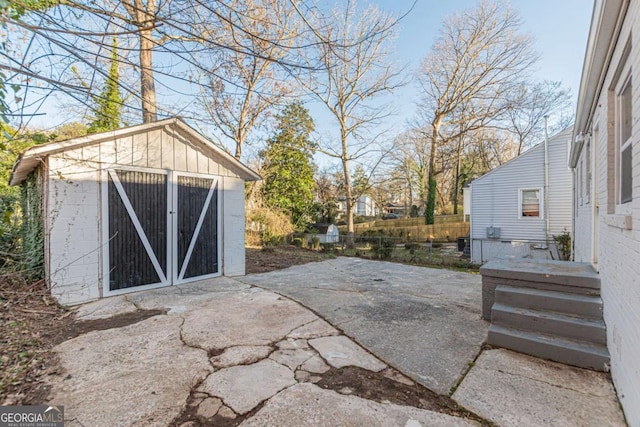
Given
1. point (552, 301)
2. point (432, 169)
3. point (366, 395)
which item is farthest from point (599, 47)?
point (432, 169)

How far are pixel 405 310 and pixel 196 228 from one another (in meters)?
4.16

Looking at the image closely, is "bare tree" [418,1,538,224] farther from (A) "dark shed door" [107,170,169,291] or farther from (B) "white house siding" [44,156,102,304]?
(B) "white house siding" [44,156,102,304]

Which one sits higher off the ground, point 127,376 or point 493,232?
point 493,232

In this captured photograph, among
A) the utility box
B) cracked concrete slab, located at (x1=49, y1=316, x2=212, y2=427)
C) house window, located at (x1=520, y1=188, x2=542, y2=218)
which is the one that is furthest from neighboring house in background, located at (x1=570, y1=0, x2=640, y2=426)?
the utility box

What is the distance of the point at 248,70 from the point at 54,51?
828 centimetres

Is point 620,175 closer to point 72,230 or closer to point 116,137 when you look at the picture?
point 116,137

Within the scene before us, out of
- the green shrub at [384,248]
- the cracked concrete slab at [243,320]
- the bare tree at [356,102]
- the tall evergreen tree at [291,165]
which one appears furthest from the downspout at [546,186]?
the cracked concrete slab at [243,320]

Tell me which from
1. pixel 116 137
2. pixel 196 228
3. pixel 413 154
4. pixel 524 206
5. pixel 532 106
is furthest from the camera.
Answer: pixel 413 154

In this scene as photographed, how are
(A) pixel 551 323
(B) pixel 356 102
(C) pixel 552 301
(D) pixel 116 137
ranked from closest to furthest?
(A) pixel 551 323
(C) pixel 552 301
(D) pixel 116 137
(B) pixel 356 102

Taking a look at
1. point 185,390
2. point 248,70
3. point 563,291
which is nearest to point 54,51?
point 185,390

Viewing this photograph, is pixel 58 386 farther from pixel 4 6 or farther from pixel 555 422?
pixel 555 422

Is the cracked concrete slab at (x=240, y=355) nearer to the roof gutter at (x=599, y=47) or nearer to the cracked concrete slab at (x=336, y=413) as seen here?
the cracked concrete slab at (x=336, y=413)

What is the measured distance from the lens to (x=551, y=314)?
280 centimetres

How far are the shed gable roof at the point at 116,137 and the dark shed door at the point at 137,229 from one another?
585 mm
